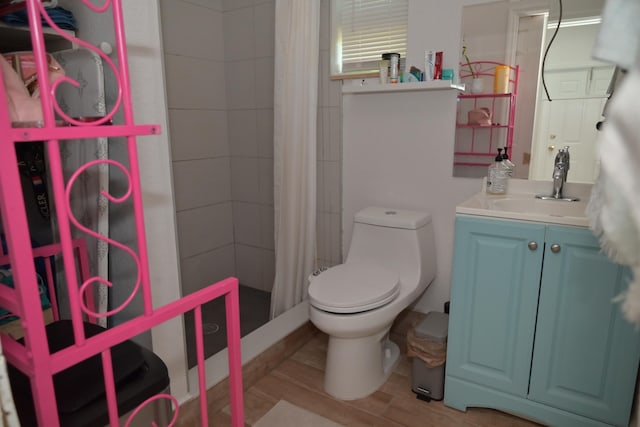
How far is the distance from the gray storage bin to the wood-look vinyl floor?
0.04 metres

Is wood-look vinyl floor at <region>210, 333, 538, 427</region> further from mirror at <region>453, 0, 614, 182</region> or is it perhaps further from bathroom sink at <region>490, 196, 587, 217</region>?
mirror at <region>453, 0, 614, 182</region>

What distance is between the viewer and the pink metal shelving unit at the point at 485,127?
188 cm

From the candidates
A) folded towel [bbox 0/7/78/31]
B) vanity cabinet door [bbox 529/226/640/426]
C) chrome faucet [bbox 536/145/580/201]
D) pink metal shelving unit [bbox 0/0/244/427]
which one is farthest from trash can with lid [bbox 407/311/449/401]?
folded towel [bbox 0/7/78/31]

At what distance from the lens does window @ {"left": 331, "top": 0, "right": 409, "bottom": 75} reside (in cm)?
212

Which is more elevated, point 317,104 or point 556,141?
point 317,104

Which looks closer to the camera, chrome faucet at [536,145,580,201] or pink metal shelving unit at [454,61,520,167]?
chrome faucet at [536,145,580,201]

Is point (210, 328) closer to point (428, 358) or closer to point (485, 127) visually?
point (428, 358)

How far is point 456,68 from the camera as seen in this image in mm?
1959

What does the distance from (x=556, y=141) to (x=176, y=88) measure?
2056mm

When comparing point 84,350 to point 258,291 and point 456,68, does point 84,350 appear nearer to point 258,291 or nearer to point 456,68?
point 456,68

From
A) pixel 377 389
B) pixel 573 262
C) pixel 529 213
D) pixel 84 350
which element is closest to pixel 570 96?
pixel 529 213

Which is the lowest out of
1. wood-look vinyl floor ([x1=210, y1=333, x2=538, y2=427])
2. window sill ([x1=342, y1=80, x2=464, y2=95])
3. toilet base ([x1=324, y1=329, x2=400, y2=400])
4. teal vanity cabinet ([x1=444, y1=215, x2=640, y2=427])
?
wood-look vinyl floor ([x1=210, y1=333, x2=538, y2=427])

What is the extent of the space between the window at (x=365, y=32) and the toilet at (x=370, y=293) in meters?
0.83

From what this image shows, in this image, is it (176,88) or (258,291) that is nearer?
(176,88)
